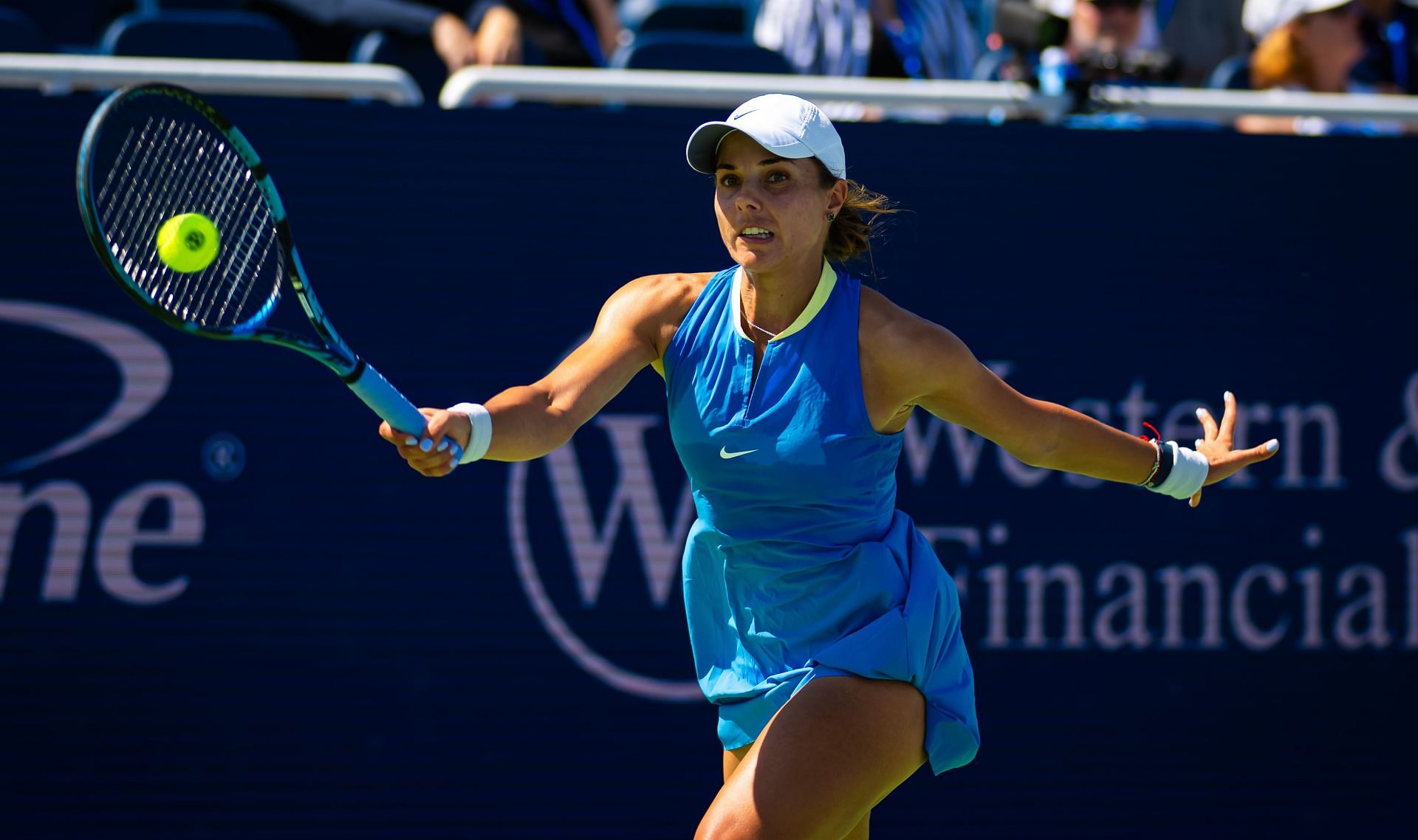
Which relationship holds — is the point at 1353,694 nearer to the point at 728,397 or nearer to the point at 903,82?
the point at 903,82

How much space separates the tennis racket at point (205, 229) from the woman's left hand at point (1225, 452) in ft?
5.60

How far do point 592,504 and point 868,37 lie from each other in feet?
6.72

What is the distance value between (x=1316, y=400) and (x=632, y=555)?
2128mm

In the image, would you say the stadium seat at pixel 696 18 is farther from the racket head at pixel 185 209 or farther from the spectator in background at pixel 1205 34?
the racket head at pixel 185 209

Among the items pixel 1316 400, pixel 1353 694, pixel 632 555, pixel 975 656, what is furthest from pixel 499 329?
pixel 1353 694

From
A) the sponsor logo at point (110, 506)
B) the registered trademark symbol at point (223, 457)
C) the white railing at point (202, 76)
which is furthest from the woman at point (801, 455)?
the sponsor logo at point (110, 506)

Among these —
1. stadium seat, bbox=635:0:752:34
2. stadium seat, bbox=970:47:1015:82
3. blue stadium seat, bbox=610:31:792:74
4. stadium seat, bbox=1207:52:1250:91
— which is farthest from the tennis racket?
stadium seat, bbox=1207:52:1250:91

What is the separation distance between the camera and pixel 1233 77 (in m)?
5.84

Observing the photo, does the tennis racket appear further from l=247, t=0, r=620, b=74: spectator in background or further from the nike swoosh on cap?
l=247, t=0, r=620, b=74: spectator in background

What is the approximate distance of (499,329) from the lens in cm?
470

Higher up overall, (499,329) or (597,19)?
(597,19)

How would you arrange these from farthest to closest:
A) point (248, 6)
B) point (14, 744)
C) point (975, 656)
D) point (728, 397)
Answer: point (248, 6)
point (975, 656)
point (14, 744)
point (728, 397)

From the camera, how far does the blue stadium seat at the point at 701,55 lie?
522cm

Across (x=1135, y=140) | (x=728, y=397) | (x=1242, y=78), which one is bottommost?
(x=728, y=397)
